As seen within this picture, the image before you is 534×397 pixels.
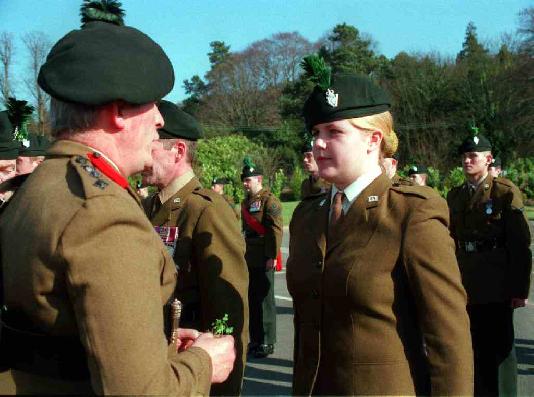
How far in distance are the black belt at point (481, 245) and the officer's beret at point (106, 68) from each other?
4.49 m

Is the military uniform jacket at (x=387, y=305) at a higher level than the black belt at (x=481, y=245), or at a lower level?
higher

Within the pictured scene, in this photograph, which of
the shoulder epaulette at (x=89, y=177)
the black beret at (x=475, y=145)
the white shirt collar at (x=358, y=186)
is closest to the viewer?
the shoulder epaulette at (x=89, y=177)

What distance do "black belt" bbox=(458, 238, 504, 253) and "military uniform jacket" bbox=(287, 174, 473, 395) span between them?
3326mm

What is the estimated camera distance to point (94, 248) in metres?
1.55

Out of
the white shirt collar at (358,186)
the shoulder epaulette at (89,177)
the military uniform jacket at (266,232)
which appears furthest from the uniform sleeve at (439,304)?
the military uniform jacket at (266,232)

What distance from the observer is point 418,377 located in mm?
2566

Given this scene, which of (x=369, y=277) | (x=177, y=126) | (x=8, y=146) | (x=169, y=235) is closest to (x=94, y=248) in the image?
(x=369, y=277)

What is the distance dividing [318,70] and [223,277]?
114cm

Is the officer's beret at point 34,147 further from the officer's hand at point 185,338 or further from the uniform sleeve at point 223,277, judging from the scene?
the officer's hand at point 185,338

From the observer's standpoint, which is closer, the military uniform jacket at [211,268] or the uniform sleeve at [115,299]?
the uniform sleeve at [115,299]

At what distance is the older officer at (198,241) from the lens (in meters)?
3.22

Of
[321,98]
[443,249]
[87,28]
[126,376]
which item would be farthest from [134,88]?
[443,249]

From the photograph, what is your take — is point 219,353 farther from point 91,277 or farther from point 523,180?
point 523,180

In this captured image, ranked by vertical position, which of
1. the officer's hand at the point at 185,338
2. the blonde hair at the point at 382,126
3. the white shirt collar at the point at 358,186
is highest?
the blonde hair at the point at 382,126
